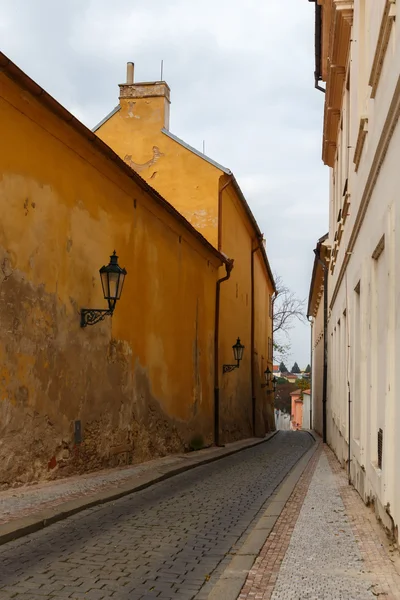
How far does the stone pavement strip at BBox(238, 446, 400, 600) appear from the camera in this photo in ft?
14.4

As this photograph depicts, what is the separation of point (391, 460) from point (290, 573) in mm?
1344

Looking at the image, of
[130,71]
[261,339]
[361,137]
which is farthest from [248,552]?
[261,339]

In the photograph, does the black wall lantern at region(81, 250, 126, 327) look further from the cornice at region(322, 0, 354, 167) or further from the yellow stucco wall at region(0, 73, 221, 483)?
the cornice at region(322, 0, 354, 167)

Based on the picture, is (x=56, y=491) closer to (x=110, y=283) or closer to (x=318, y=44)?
(x=110, y=283)

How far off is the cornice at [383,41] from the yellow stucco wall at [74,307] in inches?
159

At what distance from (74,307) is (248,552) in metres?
4.86

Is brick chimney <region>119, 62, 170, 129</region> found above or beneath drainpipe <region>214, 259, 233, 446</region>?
above

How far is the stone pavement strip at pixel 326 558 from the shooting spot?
4.38 metres

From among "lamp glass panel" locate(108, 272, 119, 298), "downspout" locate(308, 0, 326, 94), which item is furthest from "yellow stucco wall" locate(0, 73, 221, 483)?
"downspout" locate(308, 0, 326, 94)

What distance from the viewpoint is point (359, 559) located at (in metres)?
5.19

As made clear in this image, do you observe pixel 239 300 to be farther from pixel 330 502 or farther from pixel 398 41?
pixel 398 41

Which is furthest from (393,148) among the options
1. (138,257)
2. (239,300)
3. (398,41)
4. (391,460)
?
(239,300)

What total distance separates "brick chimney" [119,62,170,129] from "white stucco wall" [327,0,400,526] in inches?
430

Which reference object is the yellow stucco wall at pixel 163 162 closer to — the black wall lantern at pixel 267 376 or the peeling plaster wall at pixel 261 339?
the peeling plaster wall at pixel 261 339
